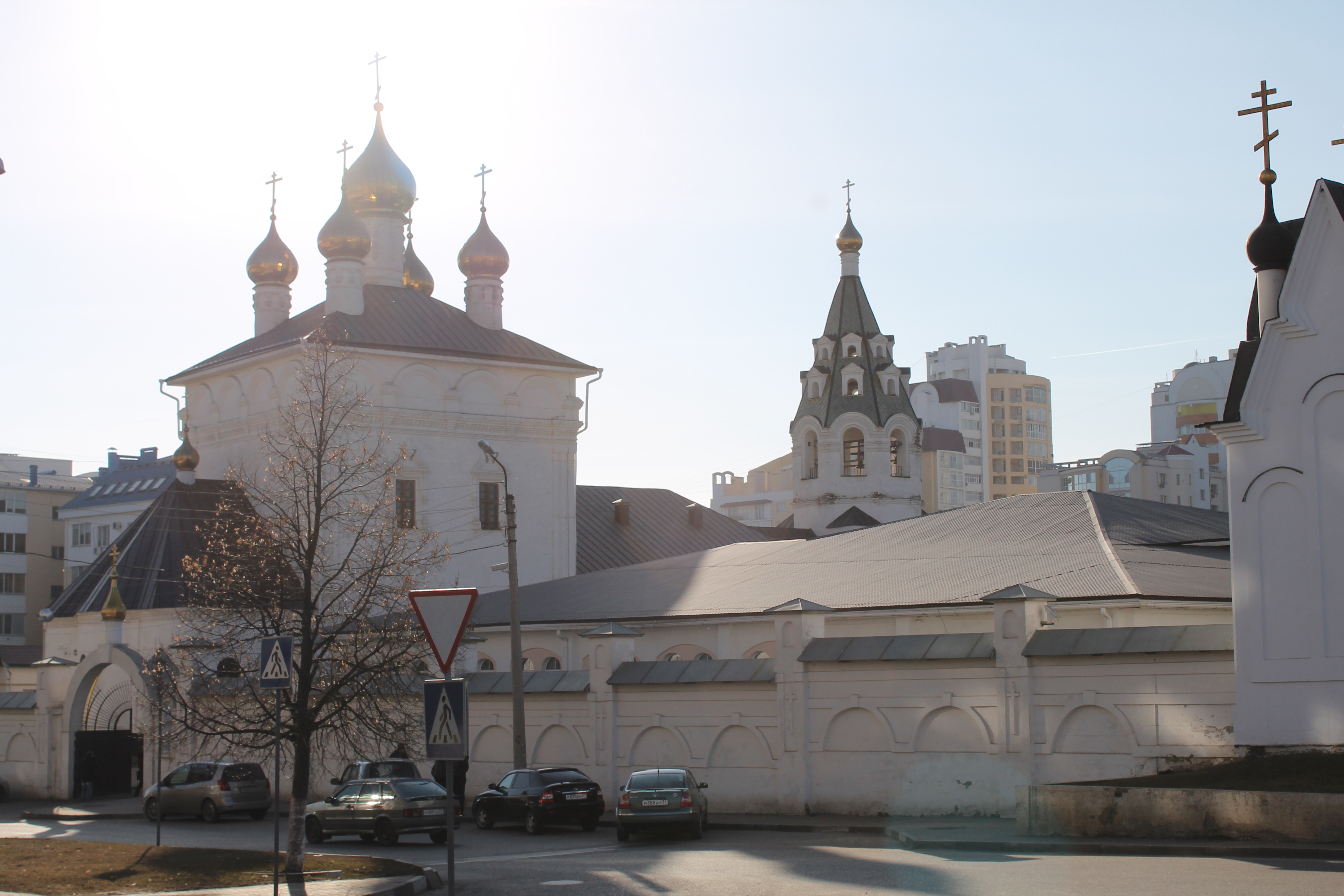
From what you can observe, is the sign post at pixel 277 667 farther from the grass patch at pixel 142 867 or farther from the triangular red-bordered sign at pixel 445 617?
A: the triangular red-bordered sign at pixel 445 617

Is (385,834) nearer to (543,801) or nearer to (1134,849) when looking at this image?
(543,801)

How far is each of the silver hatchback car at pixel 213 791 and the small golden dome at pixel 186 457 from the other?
41.1ft

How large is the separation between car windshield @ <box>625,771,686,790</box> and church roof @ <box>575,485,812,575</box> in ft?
77.9

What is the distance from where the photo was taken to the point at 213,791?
1069 inches

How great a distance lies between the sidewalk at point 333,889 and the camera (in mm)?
14812

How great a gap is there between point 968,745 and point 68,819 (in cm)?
1791

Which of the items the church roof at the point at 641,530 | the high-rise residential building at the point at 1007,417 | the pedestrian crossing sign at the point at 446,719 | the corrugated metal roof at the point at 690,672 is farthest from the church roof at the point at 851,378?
the high-rise residential building at the point at 1007,417

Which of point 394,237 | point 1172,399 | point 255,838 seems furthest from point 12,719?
point 1172,399

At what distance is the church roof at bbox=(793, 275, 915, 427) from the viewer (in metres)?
56.5

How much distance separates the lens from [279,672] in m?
14.4

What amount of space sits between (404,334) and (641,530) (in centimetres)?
1057

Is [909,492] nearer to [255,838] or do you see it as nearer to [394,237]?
[394,237]

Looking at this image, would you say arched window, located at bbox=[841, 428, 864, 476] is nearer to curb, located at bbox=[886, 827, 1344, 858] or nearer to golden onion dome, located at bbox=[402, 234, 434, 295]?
golden onion dome, located at bbox=[402, 234, 434, 295]

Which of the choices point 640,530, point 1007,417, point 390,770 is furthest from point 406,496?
point 1007,417
